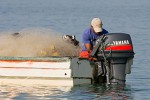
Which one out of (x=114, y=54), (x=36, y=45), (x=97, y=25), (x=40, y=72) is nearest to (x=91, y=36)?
(x=97, y=25)

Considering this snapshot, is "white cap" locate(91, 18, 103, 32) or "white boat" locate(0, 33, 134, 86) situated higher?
"white cap" locate(91, 18, 103, 32)

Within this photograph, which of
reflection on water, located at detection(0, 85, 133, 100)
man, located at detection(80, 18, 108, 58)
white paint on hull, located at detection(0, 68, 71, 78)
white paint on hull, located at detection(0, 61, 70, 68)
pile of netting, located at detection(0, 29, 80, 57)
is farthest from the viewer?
pile of netting, located at detection(0, 29, 80, 57)

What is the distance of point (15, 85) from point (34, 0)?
85.9 metres

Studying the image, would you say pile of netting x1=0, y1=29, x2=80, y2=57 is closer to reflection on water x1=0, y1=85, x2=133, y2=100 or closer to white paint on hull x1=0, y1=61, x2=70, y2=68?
white paint on hull x1=0, y1=61, x2=70, y2=68

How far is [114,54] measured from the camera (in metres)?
17.0

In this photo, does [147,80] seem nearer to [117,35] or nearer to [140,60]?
[117,35]

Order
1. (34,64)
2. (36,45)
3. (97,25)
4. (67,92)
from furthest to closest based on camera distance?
(36,45) → (97,25) → (34,64) → (67,92)

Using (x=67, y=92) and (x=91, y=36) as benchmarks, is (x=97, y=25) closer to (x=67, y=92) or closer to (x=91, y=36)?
(x=91, y=36)

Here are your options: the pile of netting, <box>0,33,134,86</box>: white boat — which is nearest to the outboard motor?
<box>0,33,134,86</box>: white boat

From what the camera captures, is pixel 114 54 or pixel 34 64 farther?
pixel 34 64

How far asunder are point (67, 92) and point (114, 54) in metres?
1.31

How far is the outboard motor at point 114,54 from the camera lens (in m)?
17.0

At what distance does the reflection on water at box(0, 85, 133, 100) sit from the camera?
16.5m

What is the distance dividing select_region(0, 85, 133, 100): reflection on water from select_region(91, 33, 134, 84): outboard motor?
36cm
